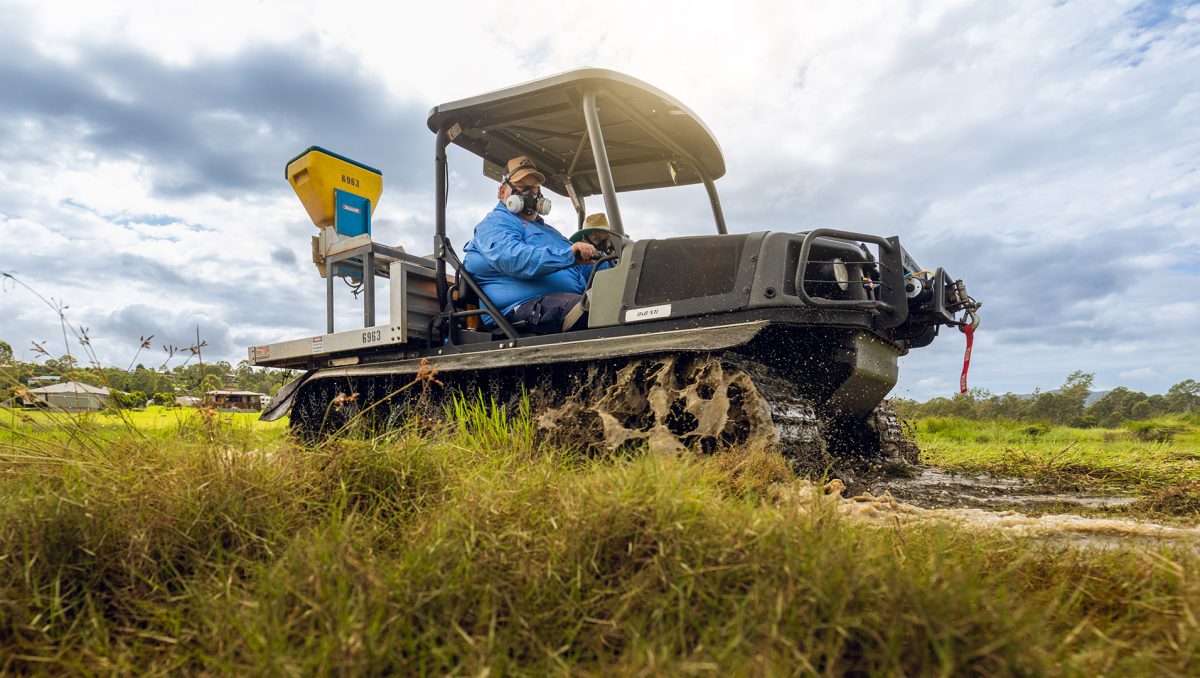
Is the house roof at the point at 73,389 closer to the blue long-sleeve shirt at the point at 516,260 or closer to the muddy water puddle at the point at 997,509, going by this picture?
the blue long-sleeve shirt at the point at 516,260

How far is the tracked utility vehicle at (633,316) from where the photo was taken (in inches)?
152

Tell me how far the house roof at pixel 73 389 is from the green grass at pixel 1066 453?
5536 mm

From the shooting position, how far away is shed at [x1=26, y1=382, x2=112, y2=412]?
3.23 m

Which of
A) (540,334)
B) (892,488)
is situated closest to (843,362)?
(892,488)

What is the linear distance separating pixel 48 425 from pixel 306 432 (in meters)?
3.18

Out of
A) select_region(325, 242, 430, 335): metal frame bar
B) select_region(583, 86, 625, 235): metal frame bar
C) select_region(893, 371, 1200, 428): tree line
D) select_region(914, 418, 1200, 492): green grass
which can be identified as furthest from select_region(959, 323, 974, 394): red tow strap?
select_region(893, 371, 1200, 428): tree line

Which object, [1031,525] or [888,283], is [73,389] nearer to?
[1031,525]

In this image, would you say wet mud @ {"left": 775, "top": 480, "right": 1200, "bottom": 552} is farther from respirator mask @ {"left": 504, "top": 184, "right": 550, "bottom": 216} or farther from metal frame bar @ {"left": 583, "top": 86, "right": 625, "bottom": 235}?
respirator mask @ {"left": 504, "top": 184, "right": 550, "bottom": 216}

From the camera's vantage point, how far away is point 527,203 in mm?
5465

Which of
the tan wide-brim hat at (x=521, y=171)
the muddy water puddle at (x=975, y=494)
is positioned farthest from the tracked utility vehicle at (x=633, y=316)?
the muddy water puddle at (x=975, y=494)

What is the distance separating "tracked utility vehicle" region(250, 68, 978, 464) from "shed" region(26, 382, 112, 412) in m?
Result: 0.98

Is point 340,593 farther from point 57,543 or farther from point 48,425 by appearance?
point 48,425

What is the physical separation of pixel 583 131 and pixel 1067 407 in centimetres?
1205

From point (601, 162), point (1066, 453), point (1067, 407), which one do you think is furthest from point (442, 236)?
point (1067, 407)
